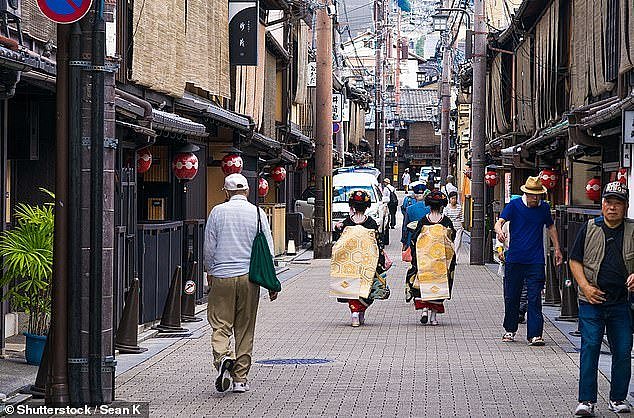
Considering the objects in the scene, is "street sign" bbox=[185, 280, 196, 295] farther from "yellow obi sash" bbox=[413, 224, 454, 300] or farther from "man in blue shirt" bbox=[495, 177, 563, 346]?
"man in blue shirt" bbox=[495, 177, 563, 346]

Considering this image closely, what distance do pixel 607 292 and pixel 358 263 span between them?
7.52m

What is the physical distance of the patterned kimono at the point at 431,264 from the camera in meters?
16.9

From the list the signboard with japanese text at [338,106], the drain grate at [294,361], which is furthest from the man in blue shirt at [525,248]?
the signboard with japanese text at [338,106]

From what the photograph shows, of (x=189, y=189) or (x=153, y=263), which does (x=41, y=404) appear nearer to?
(x=153, y=263)

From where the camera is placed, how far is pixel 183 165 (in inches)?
719

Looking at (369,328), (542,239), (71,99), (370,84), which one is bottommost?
(369,328)

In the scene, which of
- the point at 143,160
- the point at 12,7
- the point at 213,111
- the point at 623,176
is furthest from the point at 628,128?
the point at 213,111

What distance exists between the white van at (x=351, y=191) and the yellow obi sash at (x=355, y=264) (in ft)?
66.8

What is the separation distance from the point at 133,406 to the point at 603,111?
26.9 ft

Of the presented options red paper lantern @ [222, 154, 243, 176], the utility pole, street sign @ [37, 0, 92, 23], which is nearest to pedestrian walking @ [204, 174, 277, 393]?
street sign @ [37, 0, 92, 23]

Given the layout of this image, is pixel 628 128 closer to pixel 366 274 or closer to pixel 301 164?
pixel 366 274

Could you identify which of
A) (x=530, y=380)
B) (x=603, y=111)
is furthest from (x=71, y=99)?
(x=603, y=111)

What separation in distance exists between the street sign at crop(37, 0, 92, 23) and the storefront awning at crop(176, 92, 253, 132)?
921 cm

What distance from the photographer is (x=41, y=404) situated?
970cm
